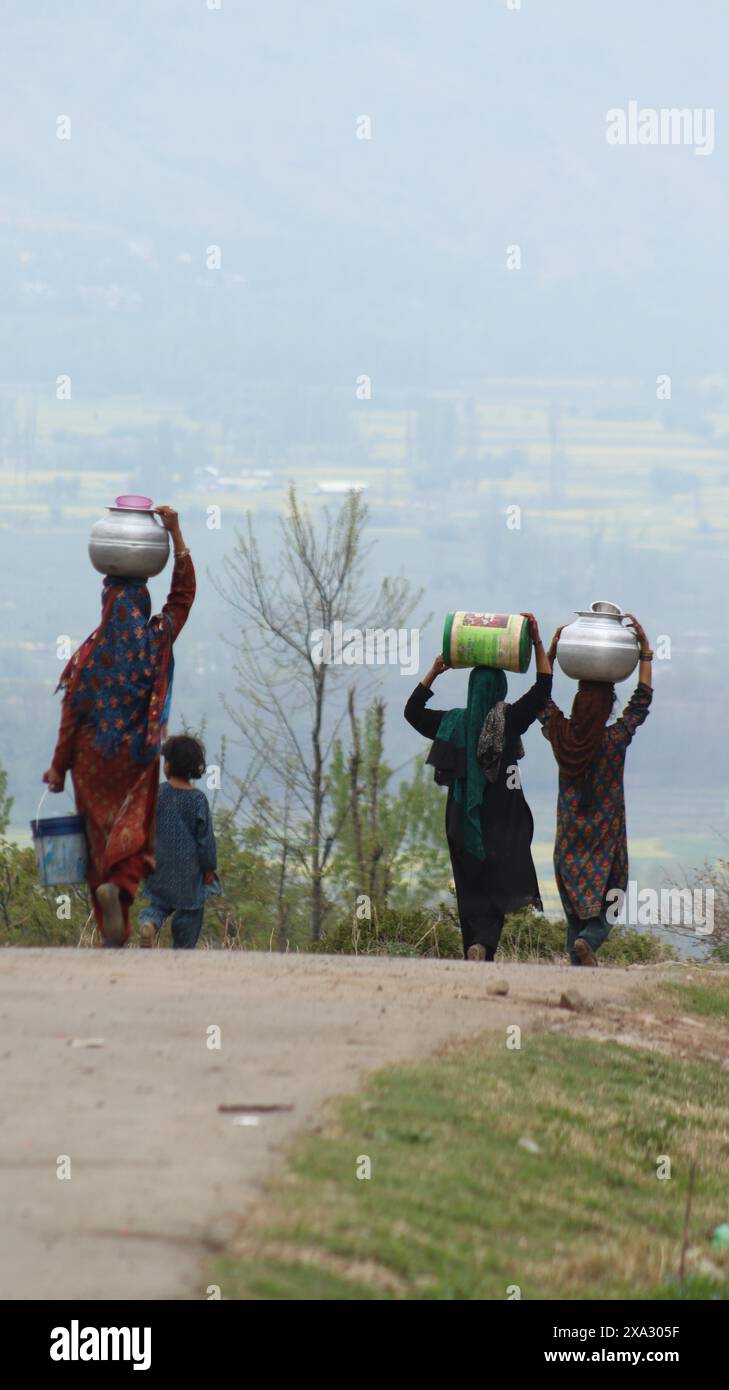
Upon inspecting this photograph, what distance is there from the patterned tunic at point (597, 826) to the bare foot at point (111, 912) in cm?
249

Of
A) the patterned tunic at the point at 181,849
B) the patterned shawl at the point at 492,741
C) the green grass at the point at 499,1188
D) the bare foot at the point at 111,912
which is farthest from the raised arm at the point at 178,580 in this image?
the green grass at the point at 499,1188

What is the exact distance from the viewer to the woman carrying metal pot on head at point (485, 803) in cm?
1063

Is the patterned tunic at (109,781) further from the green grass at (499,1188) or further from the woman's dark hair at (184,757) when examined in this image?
the green grass at (499,1188)

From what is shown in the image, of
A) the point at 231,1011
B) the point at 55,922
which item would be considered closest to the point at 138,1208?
the point at 231,1011

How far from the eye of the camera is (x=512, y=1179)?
238 inches

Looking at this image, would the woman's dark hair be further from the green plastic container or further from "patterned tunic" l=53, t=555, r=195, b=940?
the green plastic container

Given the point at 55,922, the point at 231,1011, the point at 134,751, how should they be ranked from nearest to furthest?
the point at 231,1011 → the point at 134,751 → the point at 55,922

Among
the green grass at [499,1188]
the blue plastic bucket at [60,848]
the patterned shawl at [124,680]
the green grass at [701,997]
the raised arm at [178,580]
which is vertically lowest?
the green grass at [701,997]

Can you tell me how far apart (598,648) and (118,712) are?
2.55 m

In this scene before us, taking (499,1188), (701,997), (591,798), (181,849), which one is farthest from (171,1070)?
(591,798)

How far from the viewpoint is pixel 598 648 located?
406 inches

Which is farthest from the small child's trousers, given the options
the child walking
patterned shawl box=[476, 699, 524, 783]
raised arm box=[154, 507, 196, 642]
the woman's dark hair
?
patterned shawl box=[476, 699, 524, 783]
